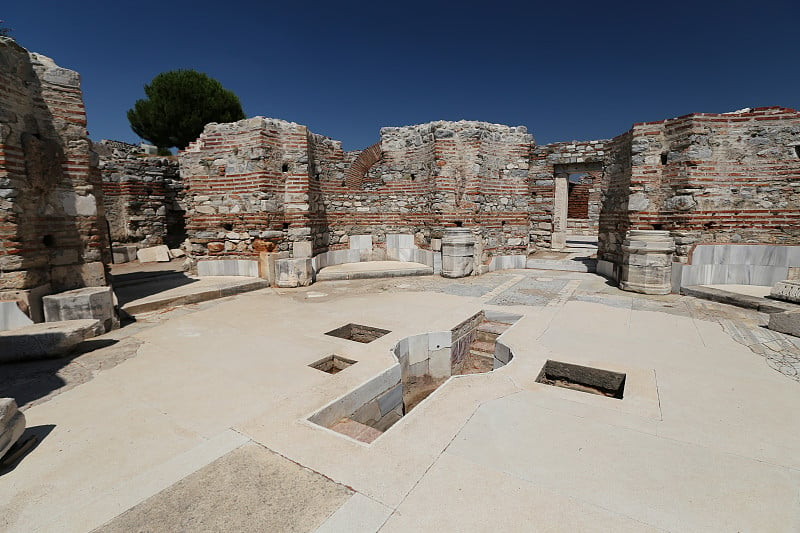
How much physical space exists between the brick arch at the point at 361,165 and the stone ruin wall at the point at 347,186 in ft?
0.10

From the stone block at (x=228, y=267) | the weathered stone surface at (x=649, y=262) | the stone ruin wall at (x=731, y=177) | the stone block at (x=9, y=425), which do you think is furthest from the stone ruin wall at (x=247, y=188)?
the stone ruin wall at (x=731, y=177)

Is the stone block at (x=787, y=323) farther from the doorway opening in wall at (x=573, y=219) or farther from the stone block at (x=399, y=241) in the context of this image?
the stone block at (x=399, y=241)

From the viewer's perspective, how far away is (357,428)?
2.98 meters

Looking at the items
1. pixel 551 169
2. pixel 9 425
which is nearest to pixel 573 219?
pixel 551 169

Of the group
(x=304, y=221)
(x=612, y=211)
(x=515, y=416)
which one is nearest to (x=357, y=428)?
(x=515, y=416)

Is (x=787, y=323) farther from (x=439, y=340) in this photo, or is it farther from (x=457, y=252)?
(x=457, y=252)

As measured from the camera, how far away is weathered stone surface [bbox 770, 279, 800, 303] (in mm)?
5836

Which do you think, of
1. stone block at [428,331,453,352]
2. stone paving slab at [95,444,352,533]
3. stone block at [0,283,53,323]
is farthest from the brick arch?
stone paving slab at [95,444,352,533]

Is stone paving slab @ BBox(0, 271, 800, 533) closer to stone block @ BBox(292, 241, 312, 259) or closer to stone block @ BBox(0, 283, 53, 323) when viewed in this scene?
stone block @ BBox(0, 283, 53, 323)

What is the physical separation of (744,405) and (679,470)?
1396mm

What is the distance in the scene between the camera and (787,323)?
486 cm

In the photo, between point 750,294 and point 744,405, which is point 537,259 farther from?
point 744,405

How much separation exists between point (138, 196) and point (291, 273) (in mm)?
8145

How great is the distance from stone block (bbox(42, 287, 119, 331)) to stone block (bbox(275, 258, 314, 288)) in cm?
341
